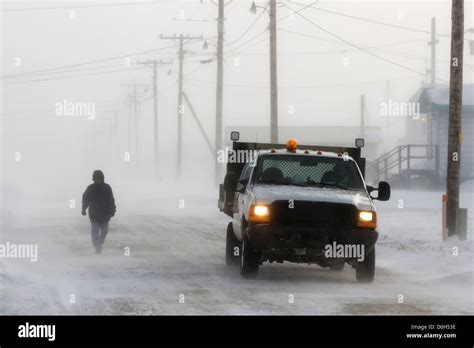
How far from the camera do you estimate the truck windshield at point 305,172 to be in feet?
52.8

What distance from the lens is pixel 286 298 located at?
13477 mm

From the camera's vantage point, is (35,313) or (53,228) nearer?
(35,313)

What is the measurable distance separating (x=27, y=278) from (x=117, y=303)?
3.23 meters

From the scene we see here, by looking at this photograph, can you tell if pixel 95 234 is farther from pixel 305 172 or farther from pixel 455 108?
pixel 455 108

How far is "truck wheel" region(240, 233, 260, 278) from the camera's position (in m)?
15.3

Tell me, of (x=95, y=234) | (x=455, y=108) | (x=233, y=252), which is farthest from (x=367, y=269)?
(x=455, y=108)

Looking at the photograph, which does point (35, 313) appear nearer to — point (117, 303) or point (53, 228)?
point (117, 303)

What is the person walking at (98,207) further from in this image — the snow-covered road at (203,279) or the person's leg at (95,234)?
the snow-covered road at (203,279)

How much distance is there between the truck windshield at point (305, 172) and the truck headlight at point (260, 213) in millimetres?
1163

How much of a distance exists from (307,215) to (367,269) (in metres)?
1.53

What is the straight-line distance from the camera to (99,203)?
805 inches

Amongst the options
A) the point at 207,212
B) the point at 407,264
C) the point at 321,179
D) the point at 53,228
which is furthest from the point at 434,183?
the point at 321,179

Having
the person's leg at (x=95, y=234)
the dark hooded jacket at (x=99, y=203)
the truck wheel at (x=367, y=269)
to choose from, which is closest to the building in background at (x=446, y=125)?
the dark hooded jacket at (x=99, y=203)
